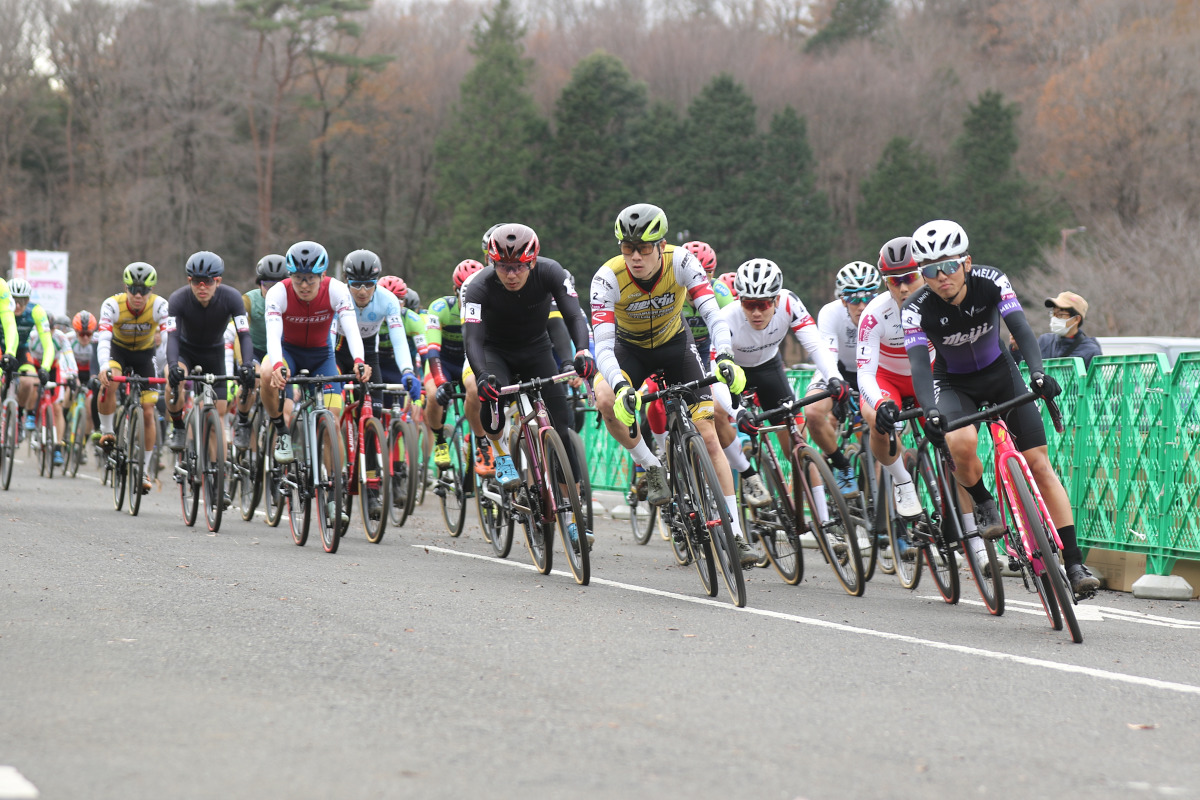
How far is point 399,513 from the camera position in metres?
14.1

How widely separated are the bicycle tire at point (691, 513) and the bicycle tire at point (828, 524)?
0.91m

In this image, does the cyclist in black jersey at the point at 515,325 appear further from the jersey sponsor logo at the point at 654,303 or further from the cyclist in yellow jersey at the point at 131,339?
the cyclist in yellow jersey at the point at 131,339

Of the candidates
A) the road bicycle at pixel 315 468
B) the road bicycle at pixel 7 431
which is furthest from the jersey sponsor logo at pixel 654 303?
the road bicycle at pixel 7 431

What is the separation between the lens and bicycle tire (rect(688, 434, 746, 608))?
807 cm

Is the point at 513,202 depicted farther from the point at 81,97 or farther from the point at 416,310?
the point at 416,310

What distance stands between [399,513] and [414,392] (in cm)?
357

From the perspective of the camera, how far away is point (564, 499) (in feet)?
29.9

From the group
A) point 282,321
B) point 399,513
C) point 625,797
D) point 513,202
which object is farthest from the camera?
point 513,202

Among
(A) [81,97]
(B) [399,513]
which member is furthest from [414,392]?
(A) [81,97]

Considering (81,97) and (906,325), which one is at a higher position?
(81,97)

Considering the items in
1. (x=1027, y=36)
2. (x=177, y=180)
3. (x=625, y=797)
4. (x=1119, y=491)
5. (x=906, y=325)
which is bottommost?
(x=625, y=797)

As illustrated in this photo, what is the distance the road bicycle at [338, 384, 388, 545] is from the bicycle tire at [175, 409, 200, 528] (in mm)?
1649

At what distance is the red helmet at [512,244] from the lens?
31.4 ft

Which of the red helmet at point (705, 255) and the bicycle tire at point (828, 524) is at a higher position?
the red helmet at point (705, 255)
